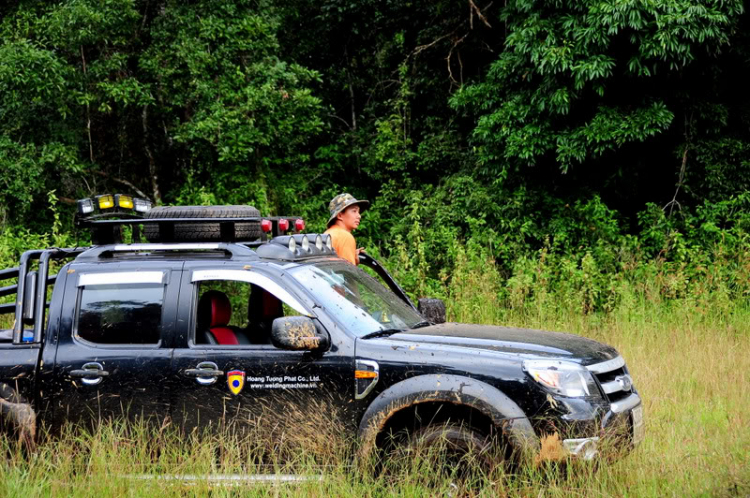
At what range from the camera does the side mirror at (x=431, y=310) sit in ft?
20.5

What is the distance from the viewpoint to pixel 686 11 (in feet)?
35.2

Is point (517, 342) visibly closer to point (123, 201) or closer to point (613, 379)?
point (613, 379)

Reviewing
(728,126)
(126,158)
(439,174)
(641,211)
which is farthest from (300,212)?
(728,126)

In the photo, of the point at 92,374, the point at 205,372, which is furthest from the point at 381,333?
the point at 92,374

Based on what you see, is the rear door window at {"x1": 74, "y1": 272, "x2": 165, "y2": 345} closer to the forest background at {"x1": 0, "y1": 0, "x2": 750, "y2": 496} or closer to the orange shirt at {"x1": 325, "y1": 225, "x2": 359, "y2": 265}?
the orange shirt at {"x1": 325, "y1": 225, "x2": 359, "y2": 265}

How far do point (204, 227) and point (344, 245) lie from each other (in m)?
2.20

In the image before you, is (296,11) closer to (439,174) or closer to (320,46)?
(320,46)

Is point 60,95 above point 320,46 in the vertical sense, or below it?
below

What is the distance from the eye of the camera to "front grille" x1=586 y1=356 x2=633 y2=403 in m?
4.67

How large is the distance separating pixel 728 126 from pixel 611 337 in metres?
5.81

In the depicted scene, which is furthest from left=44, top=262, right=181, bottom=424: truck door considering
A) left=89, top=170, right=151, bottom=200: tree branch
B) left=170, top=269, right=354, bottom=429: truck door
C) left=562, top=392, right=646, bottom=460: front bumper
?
left=89, top=170, right=151, bottom=200: tree branch

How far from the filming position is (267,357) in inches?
187

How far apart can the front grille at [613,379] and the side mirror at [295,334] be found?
154cm

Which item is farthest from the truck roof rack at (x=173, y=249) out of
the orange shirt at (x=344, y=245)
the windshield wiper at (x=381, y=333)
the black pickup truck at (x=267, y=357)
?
the orange shirt at (x=344, y=245)
